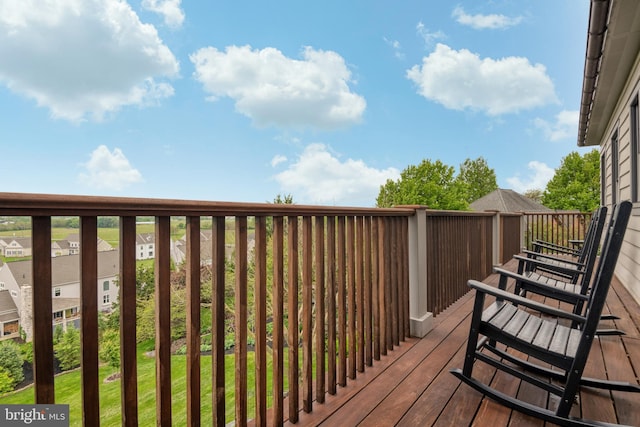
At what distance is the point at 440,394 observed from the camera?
1750mm

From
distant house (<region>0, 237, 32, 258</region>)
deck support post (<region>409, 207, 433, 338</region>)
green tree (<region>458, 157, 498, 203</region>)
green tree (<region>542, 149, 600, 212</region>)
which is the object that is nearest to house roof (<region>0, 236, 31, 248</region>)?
distant house (<region>0, 237, 32, 258</region>)

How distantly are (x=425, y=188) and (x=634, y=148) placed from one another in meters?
22.0

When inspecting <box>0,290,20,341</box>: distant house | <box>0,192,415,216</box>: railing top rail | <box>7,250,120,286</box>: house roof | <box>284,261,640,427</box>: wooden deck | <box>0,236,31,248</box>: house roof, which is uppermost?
<box>0,192,415,216</box>: railing top rail

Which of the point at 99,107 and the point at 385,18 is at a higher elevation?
the point at 385,18

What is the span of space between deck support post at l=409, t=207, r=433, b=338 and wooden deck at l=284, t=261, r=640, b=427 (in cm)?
12

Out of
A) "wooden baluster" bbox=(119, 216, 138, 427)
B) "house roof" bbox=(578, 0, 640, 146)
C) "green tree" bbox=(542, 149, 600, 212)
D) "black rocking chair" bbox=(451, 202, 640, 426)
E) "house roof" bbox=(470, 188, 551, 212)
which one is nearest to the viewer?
"wooden baluster" bbox=(119, 216, 138, 427)

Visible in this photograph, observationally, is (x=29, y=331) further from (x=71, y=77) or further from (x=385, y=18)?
(x=71, y=77)

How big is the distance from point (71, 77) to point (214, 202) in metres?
41.6

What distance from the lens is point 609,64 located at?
3.63 metres

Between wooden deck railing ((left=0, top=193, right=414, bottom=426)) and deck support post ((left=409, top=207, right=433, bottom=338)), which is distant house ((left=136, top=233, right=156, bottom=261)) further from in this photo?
deck support post ((left=409, top=207, right=433, bottom=338))

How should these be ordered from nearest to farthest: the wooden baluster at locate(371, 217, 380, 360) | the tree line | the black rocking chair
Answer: the black rocking chair → the wooden baluster at locate(371, 217, 380, 360) → the tree line

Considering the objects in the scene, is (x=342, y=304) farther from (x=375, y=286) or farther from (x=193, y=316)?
(x=193, y=316)

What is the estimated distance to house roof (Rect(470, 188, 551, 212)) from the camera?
2740 cm

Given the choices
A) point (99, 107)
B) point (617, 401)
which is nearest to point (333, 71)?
point (99, 107)
